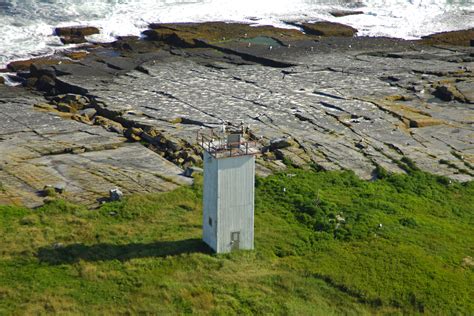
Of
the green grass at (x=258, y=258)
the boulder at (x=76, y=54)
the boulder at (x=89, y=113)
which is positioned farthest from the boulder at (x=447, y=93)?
the boulder at (x=76, y=54)

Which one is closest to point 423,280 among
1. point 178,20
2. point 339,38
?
point 339,38

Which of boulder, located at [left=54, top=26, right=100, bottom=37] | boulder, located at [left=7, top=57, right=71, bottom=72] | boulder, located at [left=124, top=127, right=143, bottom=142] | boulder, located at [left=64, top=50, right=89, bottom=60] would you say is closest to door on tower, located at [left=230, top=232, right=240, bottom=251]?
boulder, located at [left=124, top=127, right=143, bottom=142]

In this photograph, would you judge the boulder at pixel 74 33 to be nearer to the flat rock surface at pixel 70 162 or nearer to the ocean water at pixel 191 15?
the ocean water at pixel 191 15

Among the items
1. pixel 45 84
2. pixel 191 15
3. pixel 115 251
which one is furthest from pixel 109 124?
pixel 191 15

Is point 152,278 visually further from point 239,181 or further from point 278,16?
point 278,16

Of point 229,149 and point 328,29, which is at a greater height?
point 229,149

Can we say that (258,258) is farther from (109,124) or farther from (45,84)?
(45,84)

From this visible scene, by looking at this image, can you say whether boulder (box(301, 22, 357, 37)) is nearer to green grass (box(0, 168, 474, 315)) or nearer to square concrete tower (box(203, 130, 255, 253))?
green grass (box(0, 168, 474, 315))
